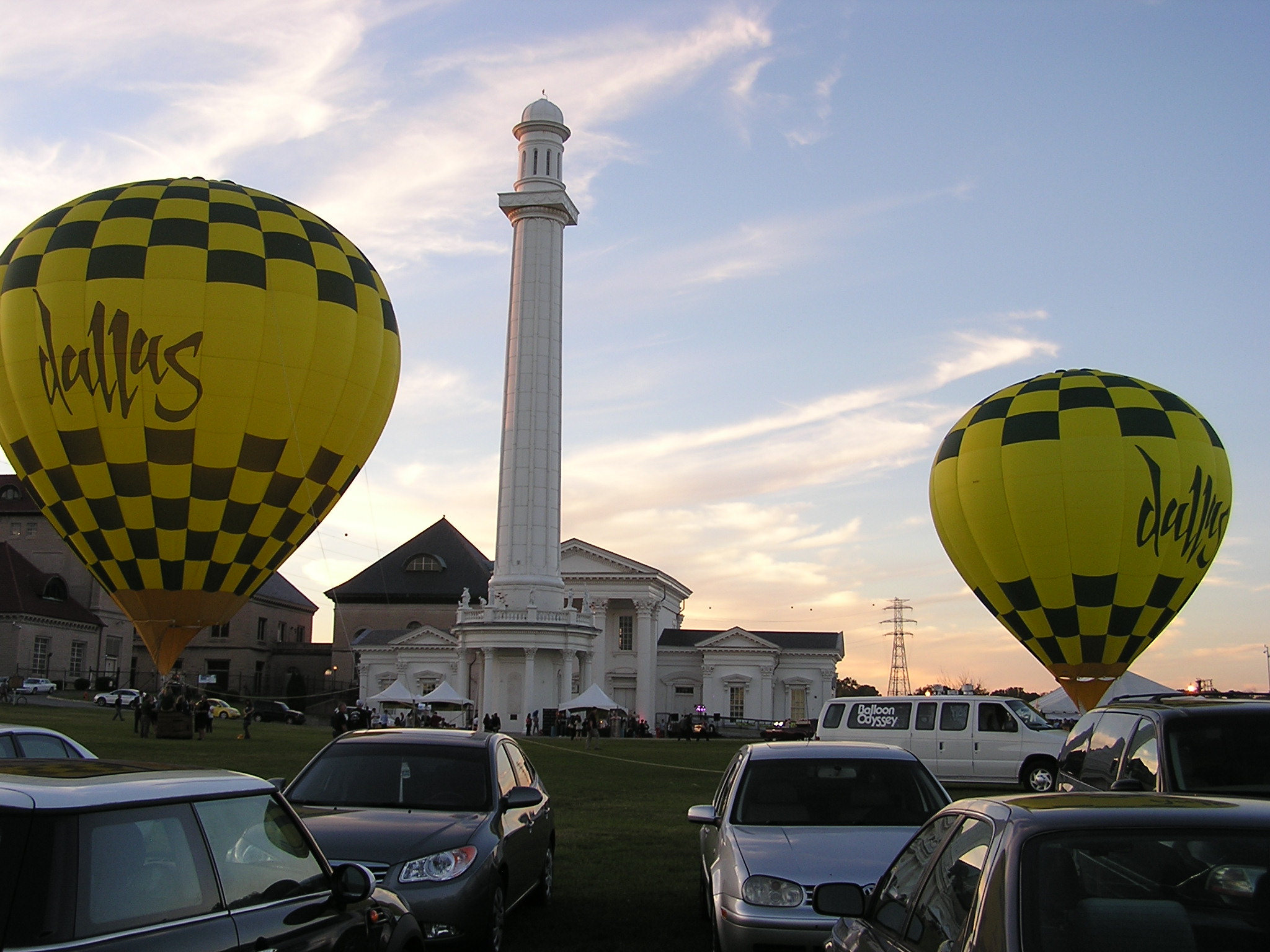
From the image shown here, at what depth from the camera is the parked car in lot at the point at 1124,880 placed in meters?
3.96

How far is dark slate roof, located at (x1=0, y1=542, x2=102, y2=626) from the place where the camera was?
70.8 meters

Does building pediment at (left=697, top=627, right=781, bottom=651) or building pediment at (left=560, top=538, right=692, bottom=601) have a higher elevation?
building pediment at (left=560, top=538, right=692, bottom=601)

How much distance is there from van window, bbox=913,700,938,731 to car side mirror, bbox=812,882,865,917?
69.0 feet

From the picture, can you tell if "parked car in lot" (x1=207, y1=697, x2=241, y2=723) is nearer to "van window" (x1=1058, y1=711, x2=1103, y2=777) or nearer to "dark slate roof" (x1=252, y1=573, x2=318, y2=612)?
"dark slate roof" (x1=252, y1=573, x2=318, y2=612)

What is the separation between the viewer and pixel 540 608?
2512 inches

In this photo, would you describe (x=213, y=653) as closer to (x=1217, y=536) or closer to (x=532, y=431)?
(x=532, y=431)

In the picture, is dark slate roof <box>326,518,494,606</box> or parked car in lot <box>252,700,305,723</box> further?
dark slate roof <box>326,518,494,606</box>

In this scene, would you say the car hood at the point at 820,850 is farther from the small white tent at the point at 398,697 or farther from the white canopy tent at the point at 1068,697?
the small white tent at the point at 398,697

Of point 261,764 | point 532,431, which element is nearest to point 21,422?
point 261,764

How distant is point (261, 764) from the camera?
28703 millimetres

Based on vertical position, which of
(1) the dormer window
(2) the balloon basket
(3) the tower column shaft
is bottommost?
(2) the balloon basket

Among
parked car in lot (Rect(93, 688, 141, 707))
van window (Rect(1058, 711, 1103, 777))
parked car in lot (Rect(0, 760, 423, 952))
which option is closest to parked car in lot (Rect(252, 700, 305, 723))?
parked car in lot (Rect(93, 688, 141, 707))

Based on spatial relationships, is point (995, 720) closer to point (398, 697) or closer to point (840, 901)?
point (840, 901)

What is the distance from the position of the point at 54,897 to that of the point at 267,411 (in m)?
20.3
